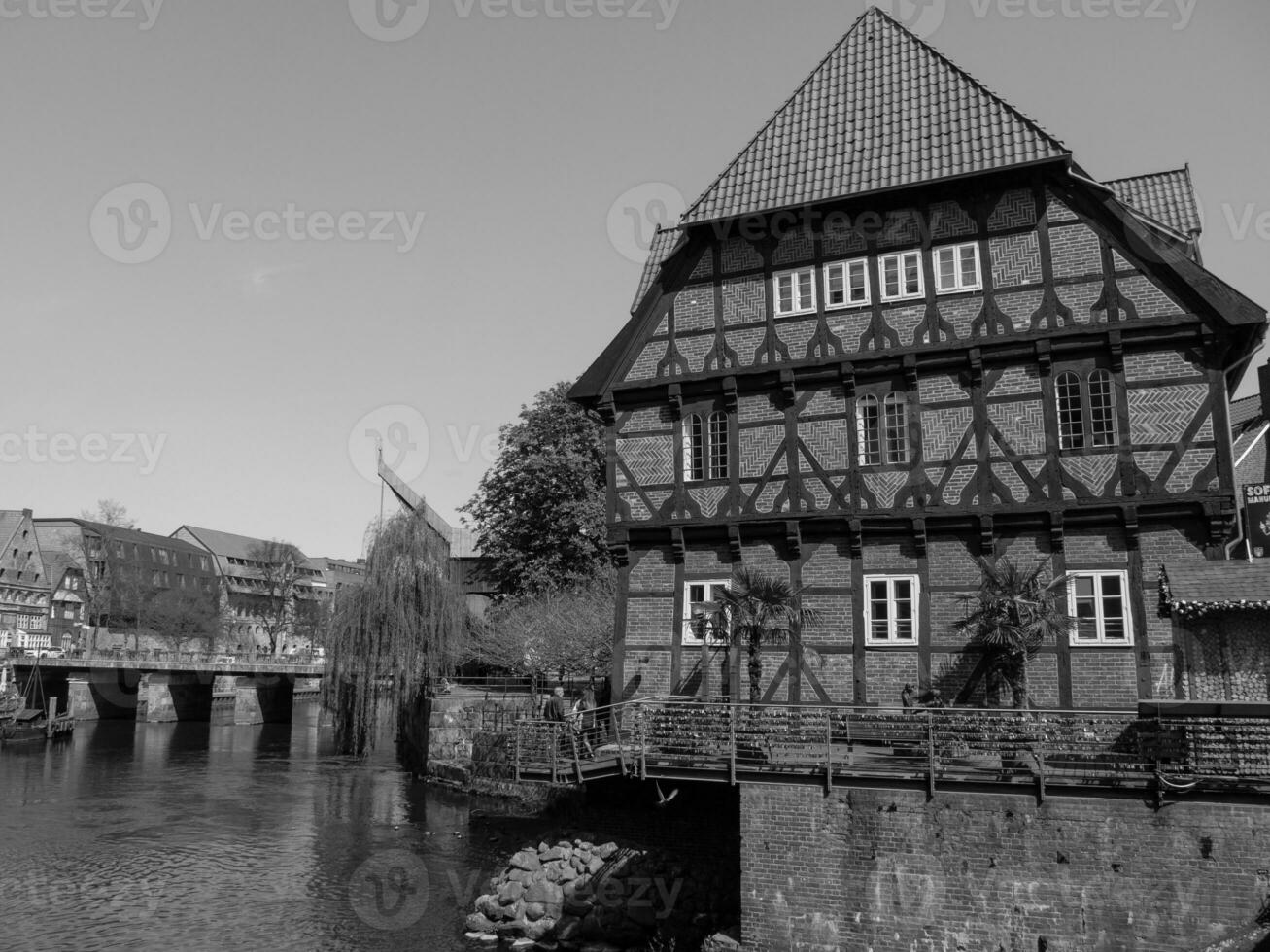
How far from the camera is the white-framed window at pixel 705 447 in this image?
2114cm

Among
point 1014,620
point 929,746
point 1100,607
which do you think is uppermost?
point 1100,607

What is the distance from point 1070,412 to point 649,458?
8365 mm

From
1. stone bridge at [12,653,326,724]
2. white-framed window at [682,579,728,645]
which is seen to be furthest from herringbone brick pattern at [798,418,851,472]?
stone bridge at [12,653,326,724]

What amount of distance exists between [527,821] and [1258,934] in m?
18.9

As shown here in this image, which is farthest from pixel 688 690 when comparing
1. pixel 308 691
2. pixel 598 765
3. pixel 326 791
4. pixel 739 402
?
pixel 308 691

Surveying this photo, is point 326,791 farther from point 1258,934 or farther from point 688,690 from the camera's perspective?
point 1258,934

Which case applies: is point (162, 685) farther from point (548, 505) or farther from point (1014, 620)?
point (1014, 620)

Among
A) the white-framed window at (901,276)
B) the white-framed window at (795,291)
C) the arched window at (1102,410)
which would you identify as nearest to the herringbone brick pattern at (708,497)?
the white-framed window at (795,291)

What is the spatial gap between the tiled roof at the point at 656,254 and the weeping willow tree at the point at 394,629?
20870 mm

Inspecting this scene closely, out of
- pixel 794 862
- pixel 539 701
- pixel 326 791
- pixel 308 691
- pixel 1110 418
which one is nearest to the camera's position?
pixel 794 862

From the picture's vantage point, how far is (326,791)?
1340 inches

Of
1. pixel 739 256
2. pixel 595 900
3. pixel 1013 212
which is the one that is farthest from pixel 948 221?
pixel 595 900

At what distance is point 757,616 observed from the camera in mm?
18938

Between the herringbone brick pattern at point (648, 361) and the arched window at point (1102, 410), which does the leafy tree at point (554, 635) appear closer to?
the herringbone brick pattern at point (648, 361)
